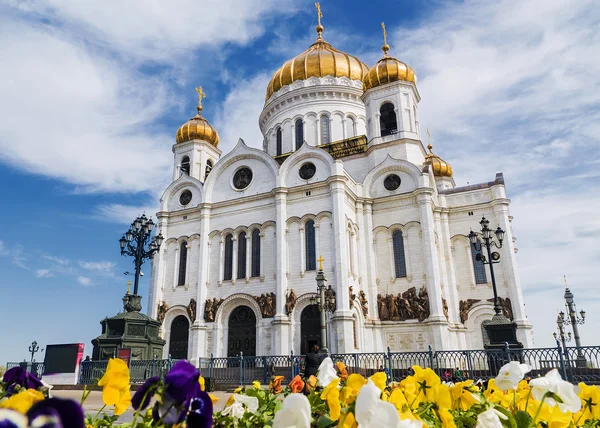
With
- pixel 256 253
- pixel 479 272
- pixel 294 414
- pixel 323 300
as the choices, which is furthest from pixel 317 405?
pixel 479 272

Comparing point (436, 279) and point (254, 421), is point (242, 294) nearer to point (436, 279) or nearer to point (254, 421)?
point (436, 279)

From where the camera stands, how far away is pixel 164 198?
30141mm

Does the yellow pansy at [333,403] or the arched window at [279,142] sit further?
the arched window at [279,142]

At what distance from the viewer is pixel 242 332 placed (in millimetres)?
24781

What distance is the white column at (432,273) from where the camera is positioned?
74.3ft

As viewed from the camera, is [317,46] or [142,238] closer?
[142,238]

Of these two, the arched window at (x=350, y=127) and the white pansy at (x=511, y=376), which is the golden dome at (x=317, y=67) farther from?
the white pansy at (x=511, y=376)

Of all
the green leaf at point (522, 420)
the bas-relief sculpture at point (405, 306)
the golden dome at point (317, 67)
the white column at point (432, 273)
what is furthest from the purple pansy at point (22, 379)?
the golden dome at point (317, 67)

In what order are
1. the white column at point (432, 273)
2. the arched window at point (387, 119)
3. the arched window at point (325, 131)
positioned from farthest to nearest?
the arched window at point (325, 131)
the arched window at point (387, 119)
the white column at point (432, 273)

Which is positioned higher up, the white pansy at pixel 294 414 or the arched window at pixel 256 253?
the arched window at pixel 256 253

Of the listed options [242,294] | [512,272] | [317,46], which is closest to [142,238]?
[242,294]

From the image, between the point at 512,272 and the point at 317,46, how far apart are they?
24.2m

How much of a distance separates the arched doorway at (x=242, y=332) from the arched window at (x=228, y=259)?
7.31 ft

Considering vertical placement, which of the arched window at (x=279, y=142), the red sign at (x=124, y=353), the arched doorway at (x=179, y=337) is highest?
the arched window at (x=279, y=142)
